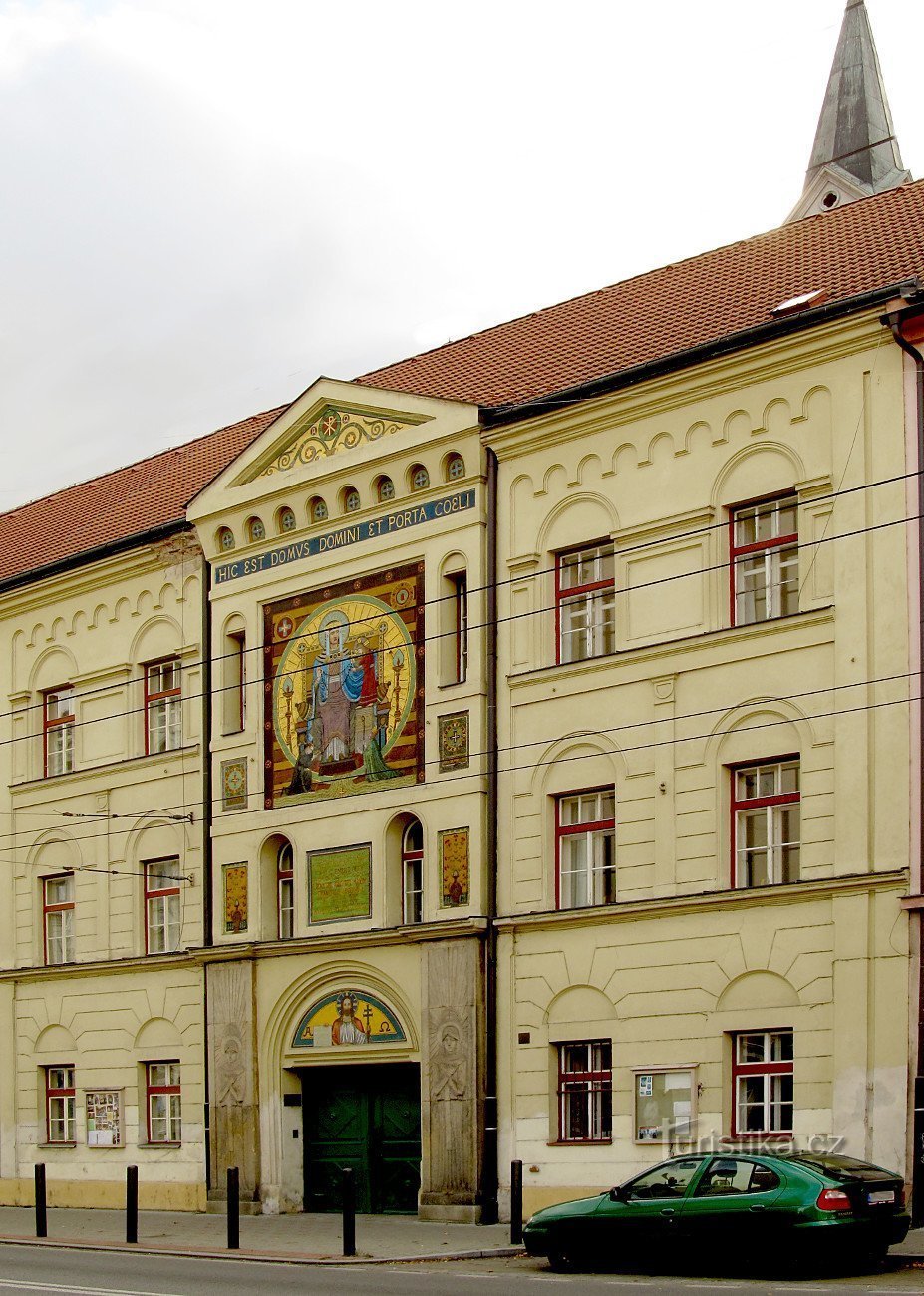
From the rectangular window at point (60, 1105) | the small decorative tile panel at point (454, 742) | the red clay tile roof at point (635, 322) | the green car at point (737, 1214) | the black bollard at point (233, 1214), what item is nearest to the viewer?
the green car at point (737, 1214)

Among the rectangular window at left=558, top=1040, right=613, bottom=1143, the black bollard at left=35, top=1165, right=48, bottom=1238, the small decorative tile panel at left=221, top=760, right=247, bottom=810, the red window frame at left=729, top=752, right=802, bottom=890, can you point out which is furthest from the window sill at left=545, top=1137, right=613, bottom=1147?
the small decorative tile panel at left=221, top=760, right=247, bottom=810

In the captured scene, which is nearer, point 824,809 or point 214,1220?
point 824,809

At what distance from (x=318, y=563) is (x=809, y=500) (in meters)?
8.85

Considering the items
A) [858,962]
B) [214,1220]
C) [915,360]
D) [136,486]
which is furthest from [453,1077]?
[136,486]

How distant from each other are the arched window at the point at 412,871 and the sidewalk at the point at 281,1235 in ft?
13.9

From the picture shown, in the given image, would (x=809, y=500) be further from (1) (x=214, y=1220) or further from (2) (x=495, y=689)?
(1) (x=214, y=1220)

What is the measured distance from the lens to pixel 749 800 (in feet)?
88.2

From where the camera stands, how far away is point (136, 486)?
39.9 m

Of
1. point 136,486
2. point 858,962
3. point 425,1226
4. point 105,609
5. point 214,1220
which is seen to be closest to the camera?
point 858,962

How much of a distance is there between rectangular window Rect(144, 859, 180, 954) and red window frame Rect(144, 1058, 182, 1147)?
1.77 metres

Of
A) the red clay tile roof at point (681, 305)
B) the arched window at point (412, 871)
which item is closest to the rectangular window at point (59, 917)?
the arched window at point (412, 871)

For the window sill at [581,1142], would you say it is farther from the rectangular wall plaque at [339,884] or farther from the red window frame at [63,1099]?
the red window frame at [63,1099]

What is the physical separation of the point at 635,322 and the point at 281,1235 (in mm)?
13462

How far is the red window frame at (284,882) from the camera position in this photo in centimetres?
3275
